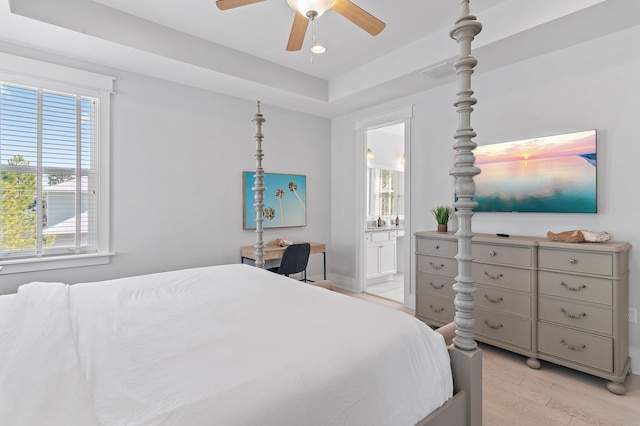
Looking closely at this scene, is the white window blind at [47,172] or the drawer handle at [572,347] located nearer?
the drawer handle at [572,347]

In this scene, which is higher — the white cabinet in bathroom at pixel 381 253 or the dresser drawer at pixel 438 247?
the dresser drawer at pixel 438 247

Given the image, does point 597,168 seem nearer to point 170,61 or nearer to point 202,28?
point 202,28

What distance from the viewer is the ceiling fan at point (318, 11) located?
2.04 meters

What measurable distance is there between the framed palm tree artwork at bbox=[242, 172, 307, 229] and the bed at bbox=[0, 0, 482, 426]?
2.38 meters

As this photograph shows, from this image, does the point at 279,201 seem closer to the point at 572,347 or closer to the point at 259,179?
the point at 259,179

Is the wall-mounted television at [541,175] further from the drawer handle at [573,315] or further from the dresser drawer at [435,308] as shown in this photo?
the dresser drawer at [435,308]

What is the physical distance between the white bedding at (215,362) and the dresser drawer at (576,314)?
5.48ft

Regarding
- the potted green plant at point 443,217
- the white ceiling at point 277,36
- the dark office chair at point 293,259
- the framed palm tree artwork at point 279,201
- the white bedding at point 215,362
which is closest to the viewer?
the white bedding at point 215,362

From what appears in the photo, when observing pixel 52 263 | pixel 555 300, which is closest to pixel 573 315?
pixel 555 300

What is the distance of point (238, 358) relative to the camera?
1.11 m

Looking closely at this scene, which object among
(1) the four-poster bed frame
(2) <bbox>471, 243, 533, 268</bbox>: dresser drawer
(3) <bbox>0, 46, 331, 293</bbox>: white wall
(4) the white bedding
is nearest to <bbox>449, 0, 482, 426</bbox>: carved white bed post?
(1) the four-poster bed frame

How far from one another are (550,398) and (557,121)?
2260mm

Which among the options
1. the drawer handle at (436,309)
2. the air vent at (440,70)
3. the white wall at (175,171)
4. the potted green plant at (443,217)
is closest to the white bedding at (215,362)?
the white wall at (175,171)

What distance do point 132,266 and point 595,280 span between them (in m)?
4.06
